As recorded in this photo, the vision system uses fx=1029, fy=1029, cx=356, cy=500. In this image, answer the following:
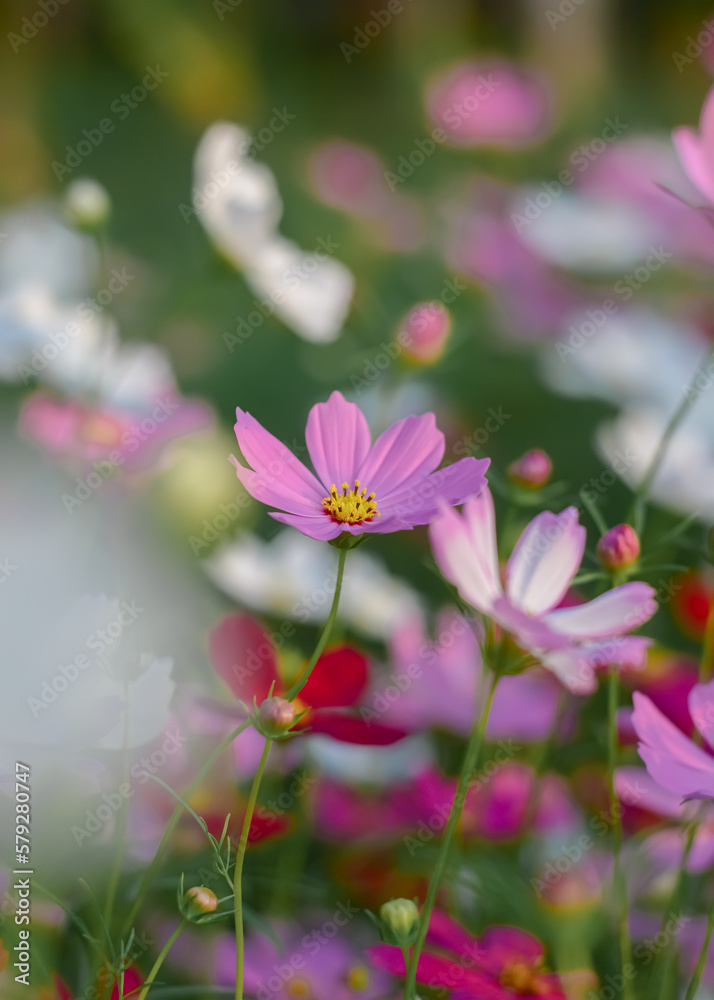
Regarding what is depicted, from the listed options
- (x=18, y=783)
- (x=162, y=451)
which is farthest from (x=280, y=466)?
(x=162, y=451)

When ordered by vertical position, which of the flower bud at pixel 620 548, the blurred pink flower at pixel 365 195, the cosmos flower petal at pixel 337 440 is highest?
the flower bud at pixel 620 548

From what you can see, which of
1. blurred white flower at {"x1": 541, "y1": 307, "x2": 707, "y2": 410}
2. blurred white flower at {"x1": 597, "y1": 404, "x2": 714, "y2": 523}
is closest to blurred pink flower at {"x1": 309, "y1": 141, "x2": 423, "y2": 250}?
blurred white flower at {"x1": 541, "y1": 307, "x2": 707, "y2": 410}

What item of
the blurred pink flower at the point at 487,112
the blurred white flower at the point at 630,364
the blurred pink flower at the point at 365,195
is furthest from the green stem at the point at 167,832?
the blurred pink flower at the point at 487,112

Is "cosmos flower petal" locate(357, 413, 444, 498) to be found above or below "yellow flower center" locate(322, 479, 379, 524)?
above

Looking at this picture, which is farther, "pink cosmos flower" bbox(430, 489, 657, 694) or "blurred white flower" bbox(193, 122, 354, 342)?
"blurred white flower" bbox(193, 122, 354, 342)

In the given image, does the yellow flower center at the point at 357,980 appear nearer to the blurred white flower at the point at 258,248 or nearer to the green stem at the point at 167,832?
the green stem at the point at 167,832

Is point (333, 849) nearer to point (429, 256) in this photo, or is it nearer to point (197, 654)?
point (197, 654)

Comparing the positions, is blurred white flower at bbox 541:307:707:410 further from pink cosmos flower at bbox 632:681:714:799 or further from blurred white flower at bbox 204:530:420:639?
pink cosmos flower at bbox 632:681:714:799
